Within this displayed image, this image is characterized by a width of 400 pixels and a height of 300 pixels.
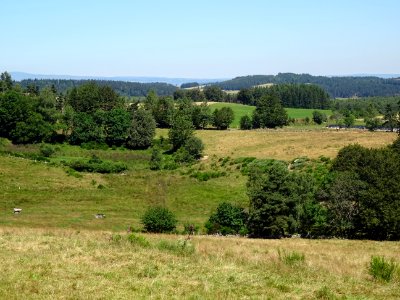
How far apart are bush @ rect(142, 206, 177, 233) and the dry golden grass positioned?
148 feet

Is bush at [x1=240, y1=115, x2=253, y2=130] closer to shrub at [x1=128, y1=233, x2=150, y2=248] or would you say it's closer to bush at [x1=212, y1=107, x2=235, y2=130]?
bush at [x1=212, y1=107, x2=235, y2=130]

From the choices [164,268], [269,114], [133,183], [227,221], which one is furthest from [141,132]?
[164,268]

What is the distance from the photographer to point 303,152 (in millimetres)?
83562

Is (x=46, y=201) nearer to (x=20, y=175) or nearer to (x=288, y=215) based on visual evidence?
(x=20, y=175)

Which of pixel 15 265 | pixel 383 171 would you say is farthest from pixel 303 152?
pixel 15 265

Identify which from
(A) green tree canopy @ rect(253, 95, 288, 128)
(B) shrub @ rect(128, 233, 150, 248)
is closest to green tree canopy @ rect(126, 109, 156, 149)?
(A) green tree canopy @ rect(253, 95, 288, 128)

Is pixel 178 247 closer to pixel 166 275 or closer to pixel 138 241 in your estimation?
pixel 138 241

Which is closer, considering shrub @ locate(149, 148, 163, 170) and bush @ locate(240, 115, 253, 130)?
shrub @ locate(149, 148, 163, 170)

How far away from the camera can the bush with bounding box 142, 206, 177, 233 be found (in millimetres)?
39344

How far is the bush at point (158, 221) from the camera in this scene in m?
39.3

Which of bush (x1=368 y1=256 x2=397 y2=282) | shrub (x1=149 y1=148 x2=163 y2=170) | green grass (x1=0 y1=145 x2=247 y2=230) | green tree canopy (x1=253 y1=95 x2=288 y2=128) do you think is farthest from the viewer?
green tree canopy (x1=253 y1=95 x2=288 y2=128)

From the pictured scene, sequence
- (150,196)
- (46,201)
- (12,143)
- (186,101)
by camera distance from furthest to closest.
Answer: (186,101) < (12,143) < (150,196) < (46,201)

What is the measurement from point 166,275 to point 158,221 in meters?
24.4

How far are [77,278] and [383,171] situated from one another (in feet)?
112
